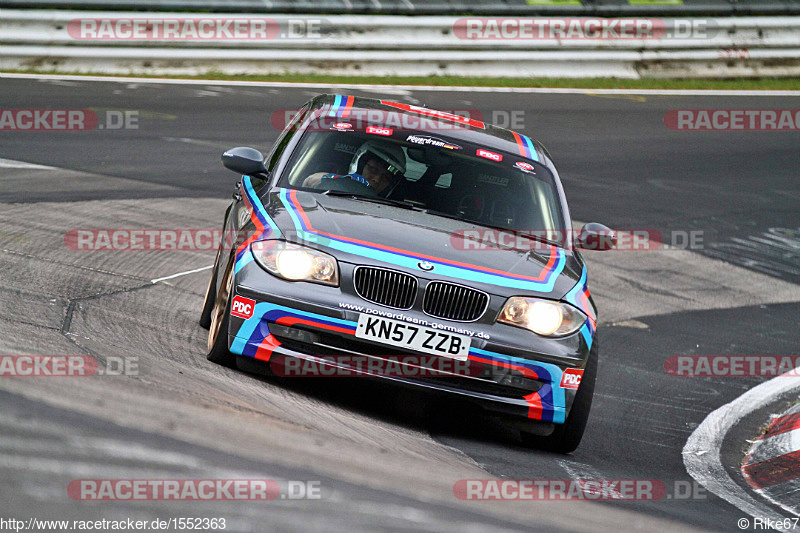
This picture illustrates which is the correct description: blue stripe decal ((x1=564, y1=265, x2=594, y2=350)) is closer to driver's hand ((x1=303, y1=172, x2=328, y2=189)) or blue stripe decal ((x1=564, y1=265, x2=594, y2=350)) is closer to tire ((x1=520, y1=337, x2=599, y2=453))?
tire ((x1=520, y1=337, x2=599, y2=453))

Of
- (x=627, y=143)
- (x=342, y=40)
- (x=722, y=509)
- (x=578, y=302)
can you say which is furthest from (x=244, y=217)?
(x=342, y=40)

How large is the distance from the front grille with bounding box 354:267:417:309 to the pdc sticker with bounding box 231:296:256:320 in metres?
0.54

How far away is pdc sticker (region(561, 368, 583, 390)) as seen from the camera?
212 inches

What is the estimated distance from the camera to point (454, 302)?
17.2 ft

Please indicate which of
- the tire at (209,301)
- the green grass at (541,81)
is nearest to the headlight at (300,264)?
the tire at (209,301)

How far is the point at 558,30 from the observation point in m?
19.3

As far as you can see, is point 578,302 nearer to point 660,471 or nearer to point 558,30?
point 660,471

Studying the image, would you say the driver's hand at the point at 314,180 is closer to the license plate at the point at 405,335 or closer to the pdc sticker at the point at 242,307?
the pdc sticker at the point at 242,307

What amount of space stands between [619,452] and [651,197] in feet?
26.6

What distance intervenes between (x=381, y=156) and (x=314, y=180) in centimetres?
46

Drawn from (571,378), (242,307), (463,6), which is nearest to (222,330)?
(242,307)

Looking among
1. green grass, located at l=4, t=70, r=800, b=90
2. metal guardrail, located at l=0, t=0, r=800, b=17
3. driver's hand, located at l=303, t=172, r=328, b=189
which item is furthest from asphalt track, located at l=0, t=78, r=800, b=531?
metal guardrail, located at l=0, t=0, r=800, b=17

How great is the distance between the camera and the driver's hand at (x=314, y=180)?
247 inches

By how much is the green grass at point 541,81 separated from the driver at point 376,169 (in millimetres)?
11636
